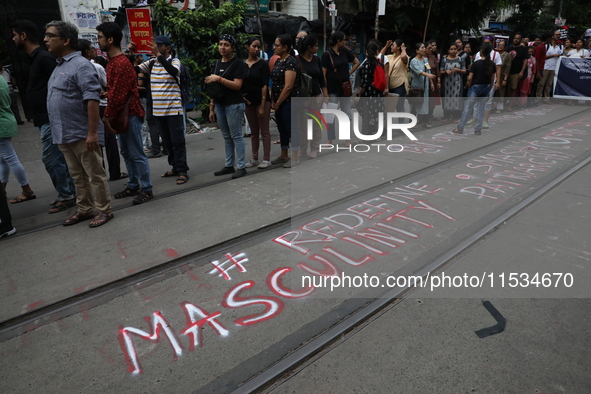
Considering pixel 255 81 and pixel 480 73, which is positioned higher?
pixel 255 81

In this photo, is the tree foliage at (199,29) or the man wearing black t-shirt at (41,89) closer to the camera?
the man wearing black t-shirt at (41,89)

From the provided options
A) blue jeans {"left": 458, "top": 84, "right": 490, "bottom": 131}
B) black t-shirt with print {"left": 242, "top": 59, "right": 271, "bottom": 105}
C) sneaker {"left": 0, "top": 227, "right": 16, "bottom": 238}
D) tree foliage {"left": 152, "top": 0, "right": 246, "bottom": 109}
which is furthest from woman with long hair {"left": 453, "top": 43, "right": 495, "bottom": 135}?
sneaker {"left": 0, "top": 227, "right": 16, "bottom": 238}

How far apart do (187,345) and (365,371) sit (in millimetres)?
1035

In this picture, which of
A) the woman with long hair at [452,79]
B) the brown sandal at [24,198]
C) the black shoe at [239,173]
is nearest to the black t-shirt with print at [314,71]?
the black shoe at [239,173]

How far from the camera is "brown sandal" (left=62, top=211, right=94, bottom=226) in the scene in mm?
4328

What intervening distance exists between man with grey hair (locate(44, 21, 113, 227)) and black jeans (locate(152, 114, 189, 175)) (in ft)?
5.08

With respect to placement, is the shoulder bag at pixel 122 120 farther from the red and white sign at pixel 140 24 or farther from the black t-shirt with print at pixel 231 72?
the red and white sign at pixel 140 24

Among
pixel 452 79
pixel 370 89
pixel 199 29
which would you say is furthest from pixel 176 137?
pixel 452 79

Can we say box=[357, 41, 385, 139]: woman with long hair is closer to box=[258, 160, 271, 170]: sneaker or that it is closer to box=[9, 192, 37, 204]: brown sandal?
box=[258, 160, 271, 170]: sneaker

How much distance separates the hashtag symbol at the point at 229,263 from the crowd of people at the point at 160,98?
5.48 feet

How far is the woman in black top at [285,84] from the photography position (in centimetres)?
588

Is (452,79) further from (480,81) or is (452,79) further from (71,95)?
(71,95)

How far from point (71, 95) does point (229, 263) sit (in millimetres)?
2314

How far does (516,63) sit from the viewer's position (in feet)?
37.9
